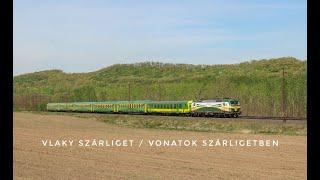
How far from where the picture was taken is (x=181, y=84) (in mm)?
74812

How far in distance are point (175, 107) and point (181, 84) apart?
2606 centimetres

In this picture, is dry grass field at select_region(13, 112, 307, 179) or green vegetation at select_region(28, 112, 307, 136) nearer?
dry grass field at select_region(13, 112, 307, 179)

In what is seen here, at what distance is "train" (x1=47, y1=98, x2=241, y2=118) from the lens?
4338cm

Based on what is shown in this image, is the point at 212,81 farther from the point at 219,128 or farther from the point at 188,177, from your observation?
the point at 188,177

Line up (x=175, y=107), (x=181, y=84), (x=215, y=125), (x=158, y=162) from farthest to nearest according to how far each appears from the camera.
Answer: (x=181, y=84) → (x=175, y=107) → (x=215, y=125) → (x=158, y=162)

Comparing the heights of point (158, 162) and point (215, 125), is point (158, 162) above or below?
below

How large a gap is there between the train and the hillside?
704 cm

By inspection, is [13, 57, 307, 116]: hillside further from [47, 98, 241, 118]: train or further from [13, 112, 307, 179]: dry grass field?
[13, 112, 307, 179]: dry grass field

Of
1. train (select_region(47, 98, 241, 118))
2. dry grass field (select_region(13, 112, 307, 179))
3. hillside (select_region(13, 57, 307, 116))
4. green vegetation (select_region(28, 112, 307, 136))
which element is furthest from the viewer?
hillside (select_region(13, 57, 307, 116))

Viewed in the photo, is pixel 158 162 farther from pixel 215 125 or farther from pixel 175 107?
pixel 175 107

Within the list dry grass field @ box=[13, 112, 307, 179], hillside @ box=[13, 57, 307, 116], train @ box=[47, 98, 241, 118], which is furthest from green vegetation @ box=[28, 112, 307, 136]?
hillside @ box=[13, 57, 307, 116]

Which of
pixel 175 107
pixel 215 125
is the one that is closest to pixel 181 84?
pixel 175 107
